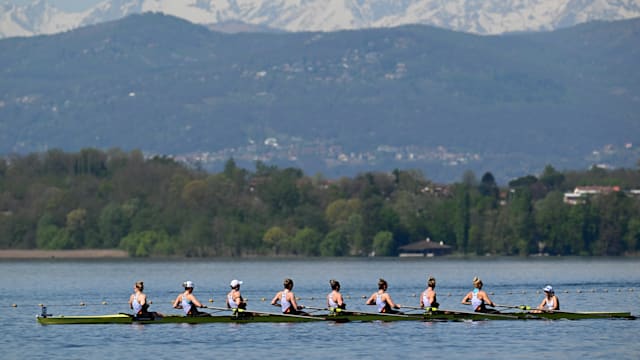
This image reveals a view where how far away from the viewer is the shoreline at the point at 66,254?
16482 cm

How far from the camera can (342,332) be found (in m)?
50.5

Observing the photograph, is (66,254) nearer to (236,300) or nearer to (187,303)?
(236,300)

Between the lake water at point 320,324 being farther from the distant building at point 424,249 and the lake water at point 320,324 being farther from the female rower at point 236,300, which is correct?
the distant building at point 424,249

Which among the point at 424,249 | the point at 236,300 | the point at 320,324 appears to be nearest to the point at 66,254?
the point at 424,249

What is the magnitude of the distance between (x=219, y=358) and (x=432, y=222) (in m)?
128

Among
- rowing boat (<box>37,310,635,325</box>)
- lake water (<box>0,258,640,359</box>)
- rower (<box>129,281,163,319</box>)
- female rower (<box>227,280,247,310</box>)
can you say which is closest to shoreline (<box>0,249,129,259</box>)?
lake water (<box>0,258,640,359</box>)

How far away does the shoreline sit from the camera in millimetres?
164825

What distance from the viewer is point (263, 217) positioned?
569 feet

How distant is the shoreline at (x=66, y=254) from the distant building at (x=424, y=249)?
1062 inches

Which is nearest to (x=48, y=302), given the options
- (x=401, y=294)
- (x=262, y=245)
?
(x=401, y=294)

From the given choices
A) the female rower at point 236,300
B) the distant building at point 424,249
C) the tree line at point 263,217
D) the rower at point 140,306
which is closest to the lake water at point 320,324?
the rower at point 140,306

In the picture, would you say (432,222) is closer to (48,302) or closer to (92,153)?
(92,153)

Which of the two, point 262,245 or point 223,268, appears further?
point 262,245

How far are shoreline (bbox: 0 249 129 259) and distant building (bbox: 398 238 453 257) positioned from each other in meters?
27.0
